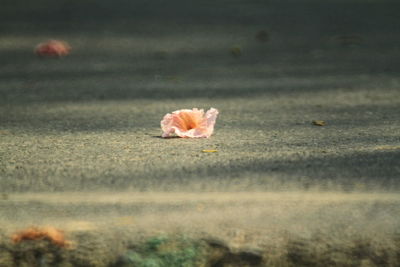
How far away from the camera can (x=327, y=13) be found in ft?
27.7

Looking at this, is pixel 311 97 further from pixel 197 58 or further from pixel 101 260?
pixel 101 260

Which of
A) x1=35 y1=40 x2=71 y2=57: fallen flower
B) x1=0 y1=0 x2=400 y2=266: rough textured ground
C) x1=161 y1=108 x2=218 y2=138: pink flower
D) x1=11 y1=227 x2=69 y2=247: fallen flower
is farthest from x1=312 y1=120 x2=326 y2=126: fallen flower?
x1=35 y1=40 x2=71 y2=57: fallen flower

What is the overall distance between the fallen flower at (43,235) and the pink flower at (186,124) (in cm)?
159

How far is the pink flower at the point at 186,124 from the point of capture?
4074 millimetres

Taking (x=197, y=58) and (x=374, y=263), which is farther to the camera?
(x=197, y=58)

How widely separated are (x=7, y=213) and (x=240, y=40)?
15.7 ft

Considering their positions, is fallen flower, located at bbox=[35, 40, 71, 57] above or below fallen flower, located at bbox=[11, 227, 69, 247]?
above

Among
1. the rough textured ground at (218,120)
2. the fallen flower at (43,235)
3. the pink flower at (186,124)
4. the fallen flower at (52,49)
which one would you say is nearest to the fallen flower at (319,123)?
the rough textured ground at (218,120)

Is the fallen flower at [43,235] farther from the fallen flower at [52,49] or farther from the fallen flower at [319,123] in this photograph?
the fallen flower at [52,49]

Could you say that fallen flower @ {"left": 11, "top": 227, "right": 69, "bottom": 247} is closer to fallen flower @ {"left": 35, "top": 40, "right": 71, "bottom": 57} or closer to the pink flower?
the pink flower

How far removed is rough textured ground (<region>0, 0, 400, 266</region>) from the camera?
274 centimetres

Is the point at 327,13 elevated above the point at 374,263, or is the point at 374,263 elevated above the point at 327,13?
the point at 327,13

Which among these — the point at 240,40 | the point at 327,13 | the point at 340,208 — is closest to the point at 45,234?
the point at 340,208

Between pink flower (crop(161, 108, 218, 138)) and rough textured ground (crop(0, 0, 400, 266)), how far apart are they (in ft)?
0.21
